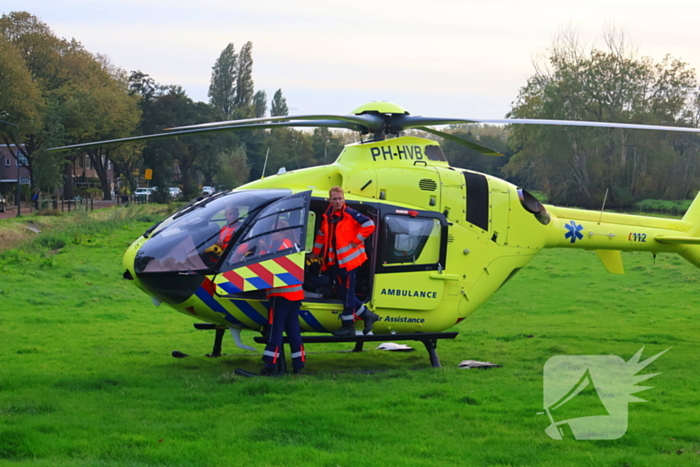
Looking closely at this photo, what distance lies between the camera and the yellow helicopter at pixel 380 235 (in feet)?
29.4

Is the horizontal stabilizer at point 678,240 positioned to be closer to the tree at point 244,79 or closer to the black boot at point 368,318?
the black boot at point 368,318

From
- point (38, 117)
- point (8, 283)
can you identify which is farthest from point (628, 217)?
point (38, 117)

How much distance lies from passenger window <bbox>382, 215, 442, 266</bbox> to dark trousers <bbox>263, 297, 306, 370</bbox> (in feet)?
5.07

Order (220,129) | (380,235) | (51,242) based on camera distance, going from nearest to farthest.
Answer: (220,129) → (380,235) → (51,242)

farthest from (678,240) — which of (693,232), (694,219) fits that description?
(694,219)

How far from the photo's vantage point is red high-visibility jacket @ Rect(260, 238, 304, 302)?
890cm

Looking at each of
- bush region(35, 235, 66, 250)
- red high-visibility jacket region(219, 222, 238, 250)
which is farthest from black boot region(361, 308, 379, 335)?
bush region(35, 235, 66, 250)

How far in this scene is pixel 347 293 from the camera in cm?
948

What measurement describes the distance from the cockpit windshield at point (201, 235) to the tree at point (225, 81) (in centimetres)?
11127

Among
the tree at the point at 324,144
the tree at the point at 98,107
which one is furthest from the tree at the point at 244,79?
the tree at the point at 98,107

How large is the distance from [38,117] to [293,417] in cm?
4583

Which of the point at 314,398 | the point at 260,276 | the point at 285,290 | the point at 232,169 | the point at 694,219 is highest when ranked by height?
the point at 232,169

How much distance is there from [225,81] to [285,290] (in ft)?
375

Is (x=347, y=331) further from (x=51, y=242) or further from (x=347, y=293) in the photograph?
(x=51, y=242)
